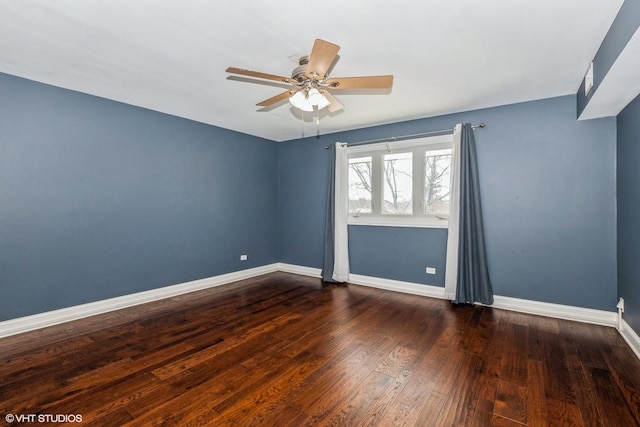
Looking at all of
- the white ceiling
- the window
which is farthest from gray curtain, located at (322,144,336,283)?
the white ceiling

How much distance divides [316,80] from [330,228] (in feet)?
9.97

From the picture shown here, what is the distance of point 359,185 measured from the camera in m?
4.91

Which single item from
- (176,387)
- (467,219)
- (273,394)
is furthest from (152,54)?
(467,219)

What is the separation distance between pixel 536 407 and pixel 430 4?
8.76 ft

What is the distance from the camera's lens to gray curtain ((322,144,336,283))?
498 centimetres

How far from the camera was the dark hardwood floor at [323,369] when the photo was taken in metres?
1.80

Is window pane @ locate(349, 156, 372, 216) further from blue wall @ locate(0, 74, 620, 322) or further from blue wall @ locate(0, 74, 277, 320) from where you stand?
blue wall @ locate(0, 74, 277, 320)

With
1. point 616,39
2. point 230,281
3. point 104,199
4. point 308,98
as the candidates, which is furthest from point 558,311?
point 104,199

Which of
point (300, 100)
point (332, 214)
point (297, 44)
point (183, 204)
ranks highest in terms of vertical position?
point (297, 44)

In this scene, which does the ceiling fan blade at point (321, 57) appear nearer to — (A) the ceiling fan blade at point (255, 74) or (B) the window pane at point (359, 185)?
(A) the ceiling fan blade at point (255, 74)

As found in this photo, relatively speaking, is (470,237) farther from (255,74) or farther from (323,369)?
(255,74)

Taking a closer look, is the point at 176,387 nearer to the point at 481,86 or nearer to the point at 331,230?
the point at 331,230

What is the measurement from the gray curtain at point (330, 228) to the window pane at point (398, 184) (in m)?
0.88

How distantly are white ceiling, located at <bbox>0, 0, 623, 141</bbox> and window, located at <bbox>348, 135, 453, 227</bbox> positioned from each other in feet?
2.98
